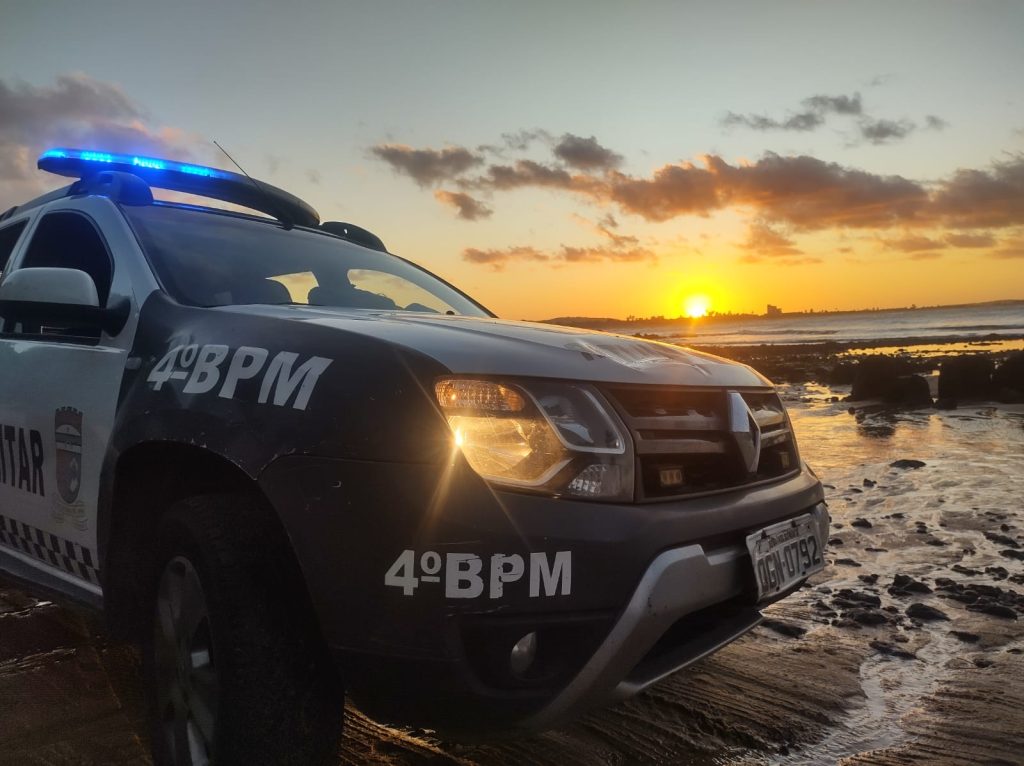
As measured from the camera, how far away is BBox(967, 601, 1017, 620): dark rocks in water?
323 centimetres

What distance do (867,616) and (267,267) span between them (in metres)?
2.73

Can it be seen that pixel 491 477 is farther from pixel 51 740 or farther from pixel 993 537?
pixel 993 537

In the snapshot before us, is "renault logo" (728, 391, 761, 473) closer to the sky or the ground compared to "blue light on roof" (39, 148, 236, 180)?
closer to the ground

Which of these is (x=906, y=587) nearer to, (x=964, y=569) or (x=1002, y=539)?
(x=964, y=569)

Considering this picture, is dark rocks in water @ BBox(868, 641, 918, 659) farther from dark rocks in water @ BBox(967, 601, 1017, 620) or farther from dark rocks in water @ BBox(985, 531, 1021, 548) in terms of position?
dark rocks in water @ BBox(985, 531, 1021, 548)

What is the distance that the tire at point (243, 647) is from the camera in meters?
1.64

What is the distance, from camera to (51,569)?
263 centimetres

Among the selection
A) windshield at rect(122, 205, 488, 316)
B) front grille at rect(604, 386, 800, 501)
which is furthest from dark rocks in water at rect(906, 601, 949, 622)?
windshield at rect(122, 205, 488, 316)

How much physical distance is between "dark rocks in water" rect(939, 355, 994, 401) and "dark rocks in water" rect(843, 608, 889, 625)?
964cm

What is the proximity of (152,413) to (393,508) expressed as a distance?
0.84m

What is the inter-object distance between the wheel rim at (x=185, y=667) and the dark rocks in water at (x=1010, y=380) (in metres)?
12.1

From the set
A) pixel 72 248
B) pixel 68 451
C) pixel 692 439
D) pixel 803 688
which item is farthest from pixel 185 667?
pixel 803 688

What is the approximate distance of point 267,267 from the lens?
2.78 meters

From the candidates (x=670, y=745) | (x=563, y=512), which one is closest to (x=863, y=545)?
(x=670, y=745)
